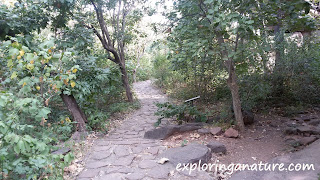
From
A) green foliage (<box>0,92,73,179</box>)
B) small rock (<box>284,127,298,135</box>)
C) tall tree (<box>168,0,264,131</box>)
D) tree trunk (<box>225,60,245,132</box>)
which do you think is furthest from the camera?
tree trunk (<box>225,60,245,132</box>)

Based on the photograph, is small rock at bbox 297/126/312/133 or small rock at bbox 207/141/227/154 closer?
small rock at bbox 207/141/227/154

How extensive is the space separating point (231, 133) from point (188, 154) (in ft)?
4.26

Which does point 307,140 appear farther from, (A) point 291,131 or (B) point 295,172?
(B) point 295,172

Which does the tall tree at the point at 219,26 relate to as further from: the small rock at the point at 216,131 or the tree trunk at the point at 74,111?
the tree trunk at the point at 74,111

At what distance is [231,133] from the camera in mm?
4406

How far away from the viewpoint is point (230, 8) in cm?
352

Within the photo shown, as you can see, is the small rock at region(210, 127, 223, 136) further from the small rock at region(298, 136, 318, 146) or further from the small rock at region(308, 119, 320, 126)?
the small rock at region(308, 119, 320, 126)

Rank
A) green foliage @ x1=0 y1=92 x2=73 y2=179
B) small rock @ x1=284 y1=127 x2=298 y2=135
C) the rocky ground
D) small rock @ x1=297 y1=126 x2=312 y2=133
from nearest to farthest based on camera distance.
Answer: green foliage @ x1=0 y1=92 x2=73 y2=179, the rocky ground, small rock @ x1=297 y1=126 x2=312 y2=133, small rock @ x1=284 y1=127 x2=298 y2=135

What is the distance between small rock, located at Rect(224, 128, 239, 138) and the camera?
4.39 m

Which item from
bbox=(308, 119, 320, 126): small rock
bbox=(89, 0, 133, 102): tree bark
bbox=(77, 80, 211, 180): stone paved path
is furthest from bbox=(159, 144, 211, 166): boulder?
bbox=(89, 0, 133, 102): tree bark

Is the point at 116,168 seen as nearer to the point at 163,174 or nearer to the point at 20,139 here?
the point at 163,174

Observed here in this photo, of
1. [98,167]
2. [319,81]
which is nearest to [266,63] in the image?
[319,81]

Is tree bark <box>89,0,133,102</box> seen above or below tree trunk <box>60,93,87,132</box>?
above

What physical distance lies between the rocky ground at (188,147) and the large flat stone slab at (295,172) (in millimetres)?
303
